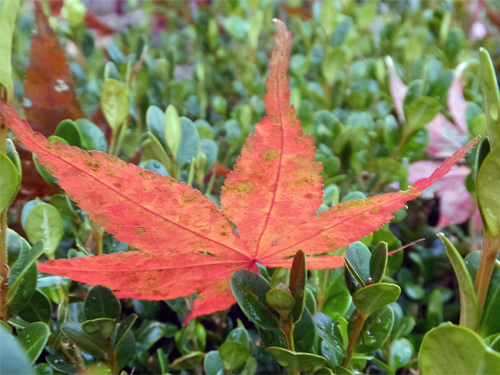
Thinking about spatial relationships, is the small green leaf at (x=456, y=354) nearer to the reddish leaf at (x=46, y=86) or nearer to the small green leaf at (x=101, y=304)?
the small green leaf at (x=101, y=304)

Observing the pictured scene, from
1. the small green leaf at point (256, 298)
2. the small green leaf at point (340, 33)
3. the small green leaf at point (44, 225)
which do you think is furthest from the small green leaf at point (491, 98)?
the small green leaf at point (340, 33)

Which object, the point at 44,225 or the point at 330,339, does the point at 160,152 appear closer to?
the point at 44,225

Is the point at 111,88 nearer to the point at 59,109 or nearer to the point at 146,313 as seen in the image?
the point at 59,109

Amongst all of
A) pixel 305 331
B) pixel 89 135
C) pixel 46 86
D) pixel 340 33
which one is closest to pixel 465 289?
pixel 305 331

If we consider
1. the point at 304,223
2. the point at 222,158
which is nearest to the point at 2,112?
the point at 304,223

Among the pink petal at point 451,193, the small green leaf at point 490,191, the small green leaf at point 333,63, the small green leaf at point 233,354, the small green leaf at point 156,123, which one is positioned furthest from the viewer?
the small green leaf at point 333,63

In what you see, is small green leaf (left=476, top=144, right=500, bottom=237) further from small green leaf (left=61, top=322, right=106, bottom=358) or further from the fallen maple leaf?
small green leaf (left=61, top=322, right=106, bottom=358)

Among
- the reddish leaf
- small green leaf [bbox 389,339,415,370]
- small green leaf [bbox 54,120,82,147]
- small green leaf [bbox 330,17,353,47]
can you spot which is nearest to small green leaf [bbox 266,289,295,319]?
small green leaf [bbox 389,339,415,370]
